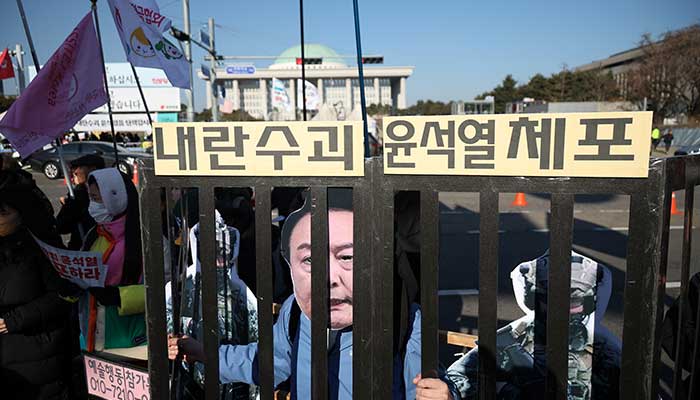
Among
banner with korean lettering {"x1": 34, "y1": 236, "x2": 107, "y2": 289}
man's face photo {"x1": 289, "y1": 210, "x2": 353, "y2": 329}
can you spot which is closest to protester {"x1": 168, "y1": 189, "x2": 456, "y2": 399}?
man's face photo {"x1": 289, "y1": 210, "x2": 353, "y2": 329}

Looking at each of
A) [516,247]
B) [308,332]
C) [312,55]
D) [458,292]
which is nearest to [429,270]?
[308,332]

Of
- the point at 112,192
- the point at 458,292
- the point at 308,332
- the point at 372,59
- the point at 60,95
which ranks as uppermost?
the point at 372,59

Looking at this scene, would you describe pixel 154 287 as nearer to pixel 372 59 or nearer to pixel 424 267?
pixel 424 267

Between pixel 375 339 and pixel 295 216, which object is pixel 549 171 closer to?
pixel 375 339

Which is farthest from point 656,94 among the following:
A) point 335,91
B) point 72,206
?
point 335,91

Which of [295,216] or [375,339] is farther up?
[295,216]

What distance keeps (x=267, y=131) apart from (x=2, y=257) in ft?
6.66

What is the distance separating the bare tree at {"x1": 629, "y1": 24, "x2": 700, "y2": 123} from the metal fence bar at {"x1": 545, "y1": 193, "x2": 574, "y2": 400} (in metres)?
Result: 42.0

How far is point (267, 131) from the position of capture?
4.22 feet

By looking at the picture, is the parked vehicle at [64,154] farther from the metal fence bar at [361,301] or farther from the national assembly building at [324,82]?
the national assembly building at [324,82]

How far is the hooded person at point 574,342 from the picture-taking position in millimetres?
1451

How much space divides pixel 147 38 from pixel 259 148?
2837mm

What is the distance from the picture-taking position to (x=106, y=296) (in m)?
2.62

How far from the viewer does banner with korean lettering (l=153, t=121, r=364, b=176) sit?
48.8 inches
